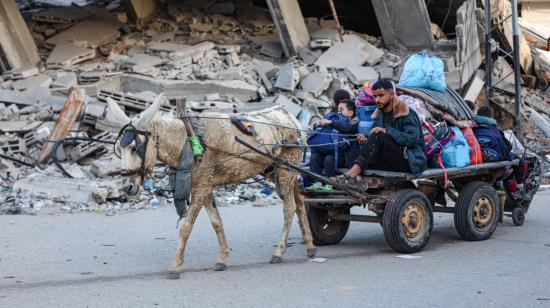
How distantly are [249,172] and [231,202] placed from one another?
5097mm

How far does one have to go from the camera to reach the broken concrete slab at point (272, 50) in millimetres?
20297

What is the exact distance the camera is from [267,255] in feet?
29.2

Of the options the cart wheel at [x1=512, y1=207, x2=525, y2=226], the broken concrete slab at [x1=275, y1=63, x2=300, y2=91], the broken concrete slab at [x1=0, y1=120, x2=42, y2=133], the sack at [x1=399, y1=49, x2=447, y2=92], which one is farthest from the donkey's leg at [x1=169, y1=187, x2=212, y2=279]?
the broken concrete slab at [x1=275, y1=63, x2=300, y2=91]

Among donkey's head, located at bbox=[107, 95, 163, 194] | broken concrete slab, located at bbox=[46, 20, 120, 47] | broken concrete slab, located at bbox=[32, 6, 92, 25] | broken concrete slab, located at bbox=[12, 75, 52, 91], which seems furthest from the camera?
broken concrete slab, located at bbox=[32, 6, 92, 25]

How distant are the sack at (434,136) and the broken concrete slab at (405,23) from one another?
36.9 feet

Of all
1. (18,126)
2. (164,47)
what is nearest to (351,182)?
(18,126)

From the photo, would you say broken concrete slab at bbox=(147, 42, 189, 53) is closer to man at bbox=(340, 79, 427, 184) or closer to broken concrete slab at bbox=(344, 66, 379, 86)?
broken concrete slab at bbox=(344, 66, 379, 86)

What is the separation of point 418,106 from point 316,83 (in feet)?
29.3

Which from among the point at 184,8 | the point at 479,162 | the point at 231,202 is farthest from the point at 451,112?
the point at 184,8

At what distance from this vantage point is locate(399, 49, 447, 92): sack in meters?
9.73

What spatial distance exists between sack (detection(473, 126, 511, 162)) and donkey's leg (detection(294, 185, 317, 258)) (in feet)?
8.05

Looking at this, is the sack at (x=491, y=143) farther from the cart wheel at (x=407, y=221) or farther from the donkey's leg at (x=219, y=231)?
the donkey's leg at (x=219, y=231)

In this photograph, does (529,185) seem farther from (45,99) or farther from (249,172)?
(45,99)

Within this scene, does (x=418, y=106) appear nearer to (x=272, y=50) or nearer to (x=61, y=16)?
(x=272, y=50)
